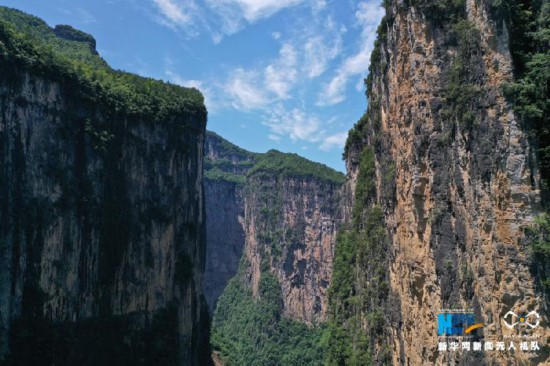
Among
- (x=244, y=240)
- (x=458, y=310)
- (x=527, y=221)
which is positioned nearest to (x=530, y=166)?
(x=527, y=221)

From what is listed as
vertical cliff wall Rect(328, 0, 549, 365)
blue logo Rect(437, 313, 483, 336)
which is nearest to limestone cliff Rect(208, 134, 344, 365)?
vertical cliff wall Rect(328, 0, 549, 365)

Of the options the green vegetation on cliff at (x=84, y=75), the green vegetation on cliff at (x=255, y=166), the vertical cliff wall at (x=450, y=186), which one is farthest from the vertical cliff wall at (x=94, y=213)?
the green vegetation on cliff at (x=255, y=166)

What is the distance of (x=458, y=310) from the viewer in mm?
13719

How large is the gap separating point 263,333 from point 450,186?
64.9 meters

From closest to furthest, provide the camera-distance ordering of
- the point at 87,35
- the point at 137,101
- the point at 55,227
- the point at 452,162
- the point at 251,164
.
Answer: the point at 452,162
the point at 55,227
the point at 137,101
the point at 87,35
the point at 251,164

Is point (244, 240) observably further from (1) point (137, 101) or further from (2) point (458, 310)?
(2) point (458, 310)

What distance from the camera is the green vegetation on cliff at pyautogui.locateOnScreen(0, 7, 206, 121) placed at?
29.1 m

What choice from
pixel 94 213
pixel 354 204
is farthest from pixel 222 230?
pixel 354 204

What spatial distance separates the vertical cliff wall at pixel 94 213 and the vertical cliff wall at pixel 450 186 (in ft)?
67.5

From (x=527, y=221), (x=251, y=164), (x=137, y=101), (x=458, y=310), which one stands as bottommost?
(x=458, y=310)

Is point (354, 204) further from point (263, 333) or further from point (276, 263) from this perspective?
point (276, 263)

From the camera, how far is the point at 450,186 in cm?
1480

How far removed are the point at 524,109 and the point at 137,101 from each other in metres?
33.5

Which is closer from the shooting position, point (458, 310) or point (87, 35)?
point (458, 310)
